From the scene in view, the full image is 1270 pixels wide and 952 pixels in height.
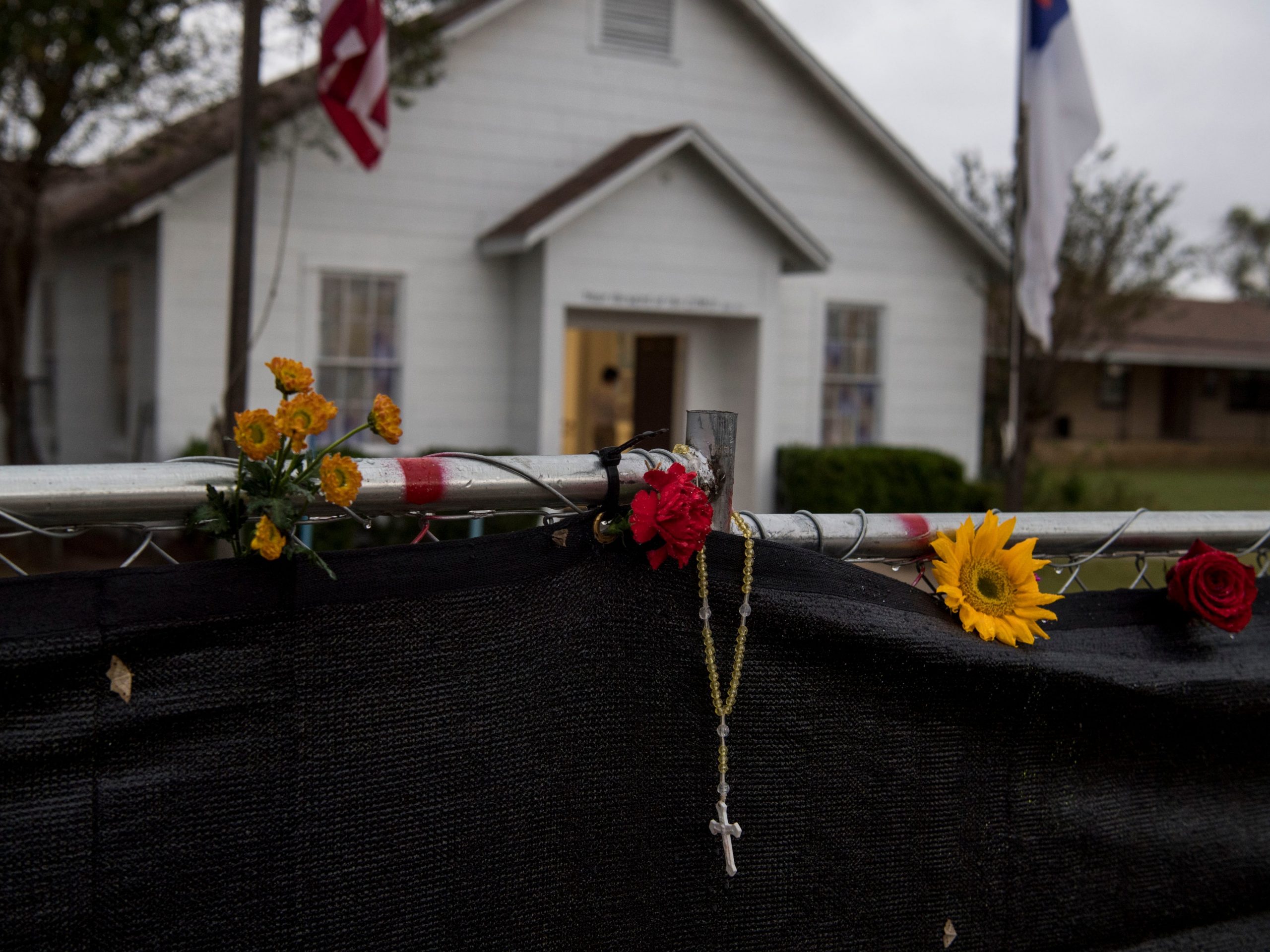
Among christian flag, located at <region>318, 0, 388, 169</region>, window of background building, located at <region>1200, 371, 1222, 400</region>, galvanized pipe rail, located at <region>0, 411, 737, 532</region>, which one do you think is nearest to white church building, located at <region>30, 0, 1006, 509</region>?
christian flag, located at <region>318, 0, 388, 169</region>

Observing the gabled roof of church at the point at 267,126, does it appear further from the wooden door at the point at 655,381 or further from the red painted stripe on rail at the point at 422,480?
the red painted stripe on rail at the point at 422,480

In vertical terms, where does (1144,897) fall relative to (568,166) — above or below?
below

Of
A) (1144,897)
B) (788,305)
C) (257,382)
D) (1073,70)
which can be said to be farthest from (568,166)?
(1144,897)

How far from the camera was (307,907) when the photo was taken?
5.28 ft

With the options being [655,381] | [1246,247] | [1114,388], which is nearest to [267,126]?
[655,381]

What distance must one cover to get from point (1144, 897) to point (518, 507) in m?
1.55

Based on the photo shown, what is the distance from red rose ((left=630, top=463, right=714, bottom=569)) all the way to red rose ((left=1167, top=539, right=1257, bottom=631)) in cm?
123

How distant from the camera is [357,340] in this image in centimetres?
1212

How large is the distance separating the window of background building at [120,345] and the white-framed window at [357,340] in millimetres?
2500

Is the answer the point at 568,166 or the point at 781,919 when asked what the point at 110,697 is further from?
the point at 568,166

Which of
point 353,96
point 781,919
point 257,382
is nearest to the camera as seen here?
point 781,919

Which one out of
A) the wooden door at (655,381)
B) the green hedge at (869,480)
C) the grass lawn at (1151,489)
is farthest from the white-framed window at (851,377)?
the grass lawn at (1151,489)

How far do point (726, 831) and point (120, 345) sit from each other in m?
13.1

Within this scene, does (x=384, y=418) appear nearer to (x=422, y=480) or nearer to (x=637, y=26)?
(x=422, y=480)
